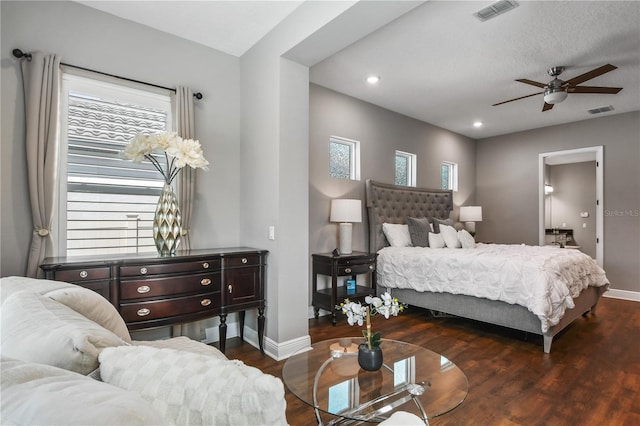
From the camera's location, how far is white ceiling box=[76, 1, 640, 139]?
278 cm

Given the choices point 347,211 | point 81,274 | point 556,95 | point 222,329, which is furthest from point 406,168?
point 81,274

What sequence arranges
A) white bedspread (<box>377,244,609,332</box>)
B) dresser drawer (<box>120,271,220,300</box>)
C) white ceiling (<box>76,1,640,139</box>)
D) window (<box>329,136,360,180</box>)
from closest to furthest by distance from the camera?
dresser drawer (<box>120,271,220,300</box>) → white ceiling (<box>76,1,640,139</box>) → white bedspread (<box>377,244,609,332</box>) → window (<box>329,136,360,180</box>)

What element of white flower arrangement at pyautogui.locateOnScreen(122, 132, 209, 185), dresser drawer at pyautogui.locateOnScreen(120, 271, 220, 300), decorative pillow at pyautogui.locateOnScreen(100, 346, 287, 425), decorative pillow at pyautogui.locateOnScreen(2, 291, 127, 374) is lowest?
dresser drawer at pyautogui.locateOnScreen(120, 271, 220, 300)

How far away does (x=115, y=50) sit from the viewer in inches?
112

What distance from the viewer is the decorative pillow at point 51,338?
715 mm

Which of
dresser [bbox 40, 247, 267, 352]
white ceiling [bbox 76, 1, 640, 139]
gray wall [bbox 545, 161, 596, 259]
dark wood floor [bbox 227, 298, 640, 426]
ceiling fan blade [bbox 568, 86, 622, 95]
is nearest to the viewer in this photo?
dark wood floor [bbox 227, 298, 640, 426]

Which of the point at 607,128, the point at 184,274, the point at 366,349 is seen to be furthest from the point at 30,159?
the point at 607,128

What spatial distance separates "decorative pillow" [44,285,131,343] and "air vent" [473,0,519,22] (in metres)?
3.33

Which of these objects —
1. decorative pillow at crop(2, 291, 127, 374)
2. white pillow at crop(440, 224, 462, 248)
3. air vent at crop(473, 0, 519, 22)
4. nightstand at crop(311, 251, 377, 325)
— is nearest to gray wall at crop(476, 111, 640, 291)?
white pillow at crop(440, 224, 462, 248)

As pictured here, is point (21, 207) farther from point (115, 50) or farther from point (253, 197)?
point (253, 197)

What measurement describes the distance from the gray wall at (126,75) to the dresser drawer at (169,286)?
0.63 m

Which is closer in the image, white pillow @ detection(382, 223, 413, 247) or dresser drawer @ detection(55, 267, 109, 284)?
dresser drawer @ detection(55, 267, 109, 284)

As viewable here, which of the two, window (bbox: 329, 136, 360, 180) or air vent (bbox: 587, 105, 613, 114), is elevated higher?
air vent (bbox: 587, 105, 613, 114)

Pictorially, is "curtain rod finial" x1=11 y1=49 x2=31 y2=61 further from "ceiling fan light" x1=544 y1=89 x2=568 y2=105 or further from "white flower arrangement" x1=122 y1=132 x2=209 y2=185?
"ceiling fan light" x1=544 y1=89 x2=568 y2=105
